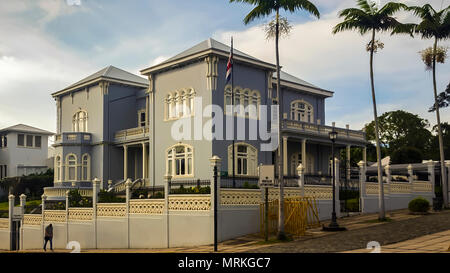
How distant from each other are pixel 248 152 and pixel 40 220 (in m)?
13.3

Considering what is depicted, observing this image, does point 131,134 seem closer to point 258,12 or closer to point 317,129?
point 317,129

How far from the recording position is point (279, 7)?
20031mm

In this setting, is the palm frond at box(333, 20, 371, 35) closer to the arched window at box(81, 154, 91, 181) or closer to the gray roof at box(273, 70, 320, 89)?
the gray roof at box(273, 70, 320, 89)

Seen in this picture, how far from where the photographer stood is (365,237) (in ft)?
58.9

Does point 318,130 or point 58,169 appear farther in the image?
point 58,169

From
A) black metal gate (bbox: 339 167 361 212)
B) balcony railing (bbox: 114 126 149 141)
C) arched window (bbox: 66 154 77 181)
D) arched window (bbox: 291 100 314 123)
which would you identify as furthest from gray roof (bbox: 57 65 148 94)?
black metal gate (bbox: 339 167 361 212)

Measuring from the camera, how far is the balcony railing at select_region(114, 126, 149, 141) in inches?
1405

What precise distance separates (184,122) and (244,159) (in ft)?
14.6

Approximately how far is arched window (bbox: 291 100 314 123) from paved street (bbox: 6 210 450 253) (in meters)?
17.3

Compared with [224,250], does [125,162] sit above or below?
above

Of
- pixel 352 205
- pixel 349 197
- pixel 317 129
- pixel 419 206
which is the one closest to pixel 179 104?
pixel 317 129

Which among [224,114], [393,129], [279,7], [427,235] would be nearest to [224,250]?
[427,235]

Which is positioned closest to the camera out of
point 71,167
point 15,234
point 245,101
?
point 15,234
